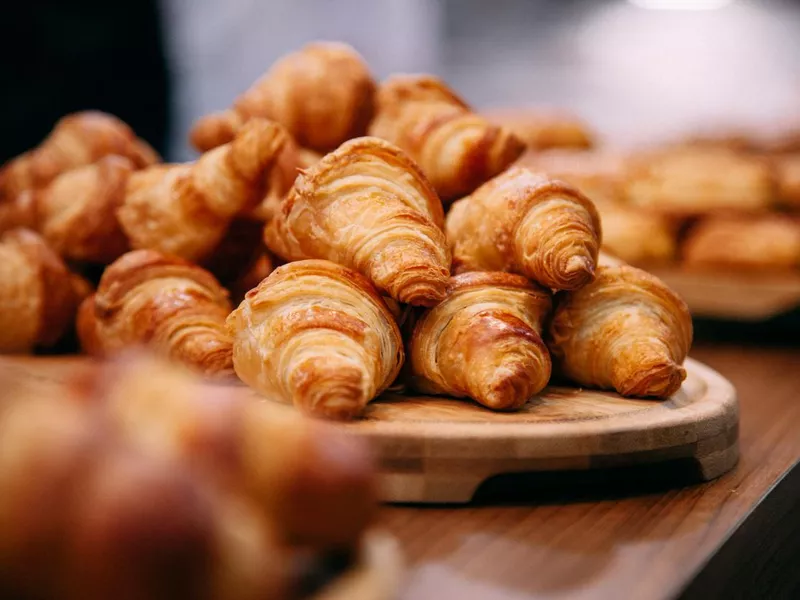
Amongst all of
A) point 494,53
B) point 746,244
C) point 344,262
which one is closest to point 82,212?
point 344,262

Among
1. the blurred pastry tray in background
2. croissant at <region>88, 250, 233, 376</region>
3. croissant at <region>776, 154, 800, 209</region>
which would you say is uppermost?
croissant at <region>88, 250, 233, 376</region>

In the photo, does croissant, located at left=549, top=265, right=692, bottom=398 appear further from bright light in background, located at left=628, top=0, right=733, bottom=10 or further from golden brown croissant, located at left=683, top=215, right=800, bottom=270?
bright light in background, located at left=628, top=0, right=733, bottom=10

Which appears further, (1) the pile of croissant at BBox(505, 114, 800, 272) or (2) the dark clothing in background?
(2) the dark clothing in background

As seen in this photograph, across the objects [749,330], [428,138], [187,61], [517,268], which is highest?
[428,138]

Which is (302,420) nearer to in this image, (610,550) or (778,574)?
(610,550)

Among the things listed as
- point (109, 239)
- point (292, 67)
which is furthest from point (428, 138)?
point (109, 239)

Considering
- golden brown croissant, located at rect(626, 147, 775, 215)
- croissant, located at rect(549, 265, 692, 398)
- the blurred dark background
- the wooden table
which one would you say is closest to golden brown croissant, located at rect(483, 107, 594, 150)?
golden brown croissant, located at rect(626, 147, 775, 215)

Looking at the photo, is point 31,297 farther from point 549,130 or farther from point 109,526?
point 549,130
